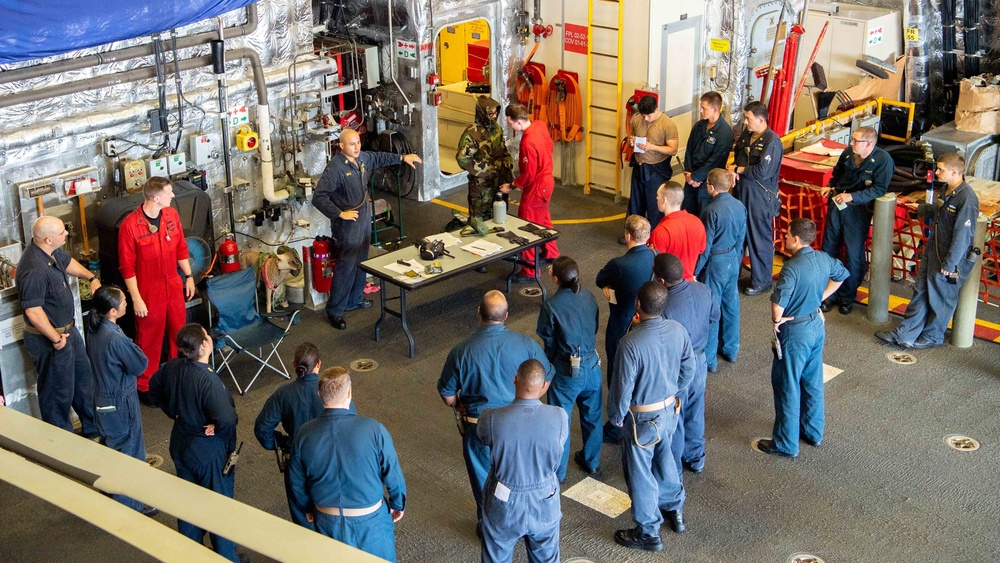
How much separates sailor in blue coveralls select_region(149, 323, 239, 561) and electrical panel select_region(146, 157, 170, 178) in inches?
133

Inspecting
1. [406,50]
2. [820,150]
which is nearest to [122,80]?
[406,50]

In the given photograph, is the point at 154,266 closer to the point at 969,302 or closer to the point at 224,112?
the point at 224,112

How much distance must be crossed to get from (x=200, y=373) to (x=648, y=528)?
2.71m

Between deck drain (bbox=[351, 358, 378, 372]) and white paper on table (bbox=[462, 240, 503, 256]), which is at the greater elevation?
white paper on table (bbox=[462, 240, 503, 256])

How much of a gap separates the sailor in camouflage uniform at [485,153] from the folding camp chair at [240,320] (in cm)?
274

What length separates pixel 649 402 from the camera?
5.72 metres

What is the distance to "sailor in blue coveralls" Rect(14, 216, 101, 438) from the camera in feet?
22.0

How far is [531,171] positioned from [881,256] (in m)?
3.27

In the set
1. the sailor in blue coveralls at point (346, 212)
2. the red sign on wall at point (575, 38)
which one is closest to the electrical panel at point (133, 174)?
the sailor in blue coveralls at point (346, 212)

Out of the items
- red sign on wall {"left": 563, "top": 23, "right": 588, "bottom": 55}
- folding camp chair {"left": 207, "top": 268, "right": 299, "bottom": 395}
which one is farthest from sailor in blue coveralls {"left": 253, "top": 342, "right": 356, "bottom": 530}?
red sign on wall {"left": 563, "top": 23, "right": 588, "bottom": 55}

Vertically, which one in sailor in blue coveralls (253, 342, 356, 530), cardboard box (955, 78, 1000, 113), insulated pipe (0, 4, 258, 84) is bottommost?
sailor in blue coveralls (253, 342, 356, 530)

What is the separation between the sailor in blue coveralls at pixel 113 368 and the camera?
5.92 m

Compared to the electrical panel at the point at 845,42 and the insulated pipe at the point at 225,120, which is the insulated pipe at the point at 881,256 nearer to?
the electrical panel at the point at 845,42

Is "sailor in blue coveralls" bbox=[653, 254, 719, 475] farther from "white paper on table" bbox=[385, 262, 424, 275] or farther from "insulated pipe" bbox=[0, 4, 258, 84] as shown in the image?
"insulated pipe" bbox=[0, 4, 258, 84]
